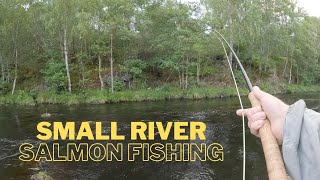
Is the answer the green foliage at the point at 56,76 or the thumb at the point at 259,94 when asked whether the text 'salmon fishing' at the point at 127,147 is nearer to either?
the thumb at the point at 259,94

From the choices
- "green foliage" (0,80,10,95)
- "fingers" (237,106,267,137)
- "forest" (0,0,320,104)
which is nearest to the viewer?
"fingers" (237,106,267,137)

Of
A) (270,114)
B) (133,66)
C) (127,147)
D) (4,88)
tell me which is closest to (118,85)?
(133,66)

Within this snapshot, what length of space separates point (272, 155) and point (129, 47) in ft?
106

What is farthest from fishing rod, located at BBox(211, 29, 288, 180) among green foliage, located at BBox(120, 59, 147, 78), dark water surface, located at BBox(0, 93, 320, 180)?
green foliage, located at BBox(120, 59, 147, 78)

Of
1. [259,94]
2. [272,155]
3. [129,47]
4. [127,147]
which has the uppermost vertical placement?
[129,47]

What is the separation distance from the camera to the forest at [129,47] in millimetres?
28578

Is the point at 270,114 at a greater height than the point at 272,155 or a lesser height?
greater

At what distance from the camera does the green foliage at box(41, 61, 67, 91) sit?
28.7m

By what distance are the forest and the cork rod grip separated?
2487cm

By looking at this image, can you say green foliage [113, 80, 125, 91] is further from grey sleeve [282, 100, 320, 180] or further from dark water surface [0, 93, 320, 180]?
grey sleeve [282, 100, 320, 180]

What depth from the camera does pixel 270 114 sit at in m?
1.84

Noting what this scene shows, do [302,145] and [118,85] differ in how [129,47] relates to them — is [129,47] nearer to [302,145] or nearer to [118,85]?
[118,85]

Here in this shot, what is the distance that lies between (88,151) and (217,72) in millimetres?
28513

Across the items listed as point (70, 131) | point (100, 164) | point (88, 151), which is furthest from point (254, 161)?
point (70, 131)
